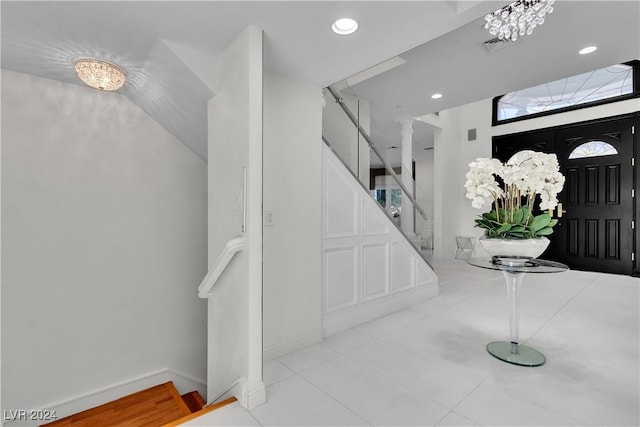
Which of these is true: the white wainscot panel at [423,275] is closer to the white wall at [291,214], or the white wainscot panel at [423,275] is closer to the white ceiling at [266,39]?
the white wall at [291,214]

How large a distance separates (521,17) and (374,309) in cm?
292

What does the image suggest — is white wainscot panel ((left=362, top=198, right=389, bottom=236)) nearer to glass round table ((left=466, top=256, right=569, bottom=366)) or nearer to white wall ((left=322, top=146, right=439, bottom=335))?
white wall ((left=322, top=146, right=439, bottom=335))

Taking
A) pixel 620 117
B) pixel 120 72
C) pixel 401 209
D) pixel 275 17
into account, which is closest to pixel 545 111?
pixel 620 117

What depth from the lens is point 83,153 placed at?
8.03 feet

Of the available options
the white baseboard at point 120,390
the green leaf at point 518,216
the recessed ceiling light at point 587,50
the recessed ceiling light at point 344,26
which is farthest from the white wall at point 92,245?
the recessed ceiling light at point 587,50

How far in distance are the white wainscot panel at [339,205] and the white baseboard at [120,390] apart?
2.09 metres

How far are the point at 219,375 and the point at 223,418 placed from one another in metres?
0.51

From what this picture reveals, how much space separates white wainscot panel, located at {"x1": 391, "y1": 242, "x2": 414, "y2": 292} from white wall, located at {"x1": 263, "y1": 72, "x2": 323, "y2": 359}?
125 centimetres

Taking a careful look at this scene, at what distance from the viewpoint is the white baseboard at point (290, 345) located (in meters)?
2.34

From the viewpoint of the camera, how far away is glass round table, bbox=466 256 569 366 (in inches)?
87.6

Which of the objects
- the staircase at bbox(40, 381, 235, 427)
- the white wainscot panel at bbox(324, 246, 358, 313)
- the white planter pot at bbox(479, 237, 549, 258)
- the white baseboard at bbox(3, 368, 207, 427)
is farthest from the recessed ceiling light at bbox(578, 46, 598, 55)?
the white baseboard at bbox(3, 368, 207, 427)

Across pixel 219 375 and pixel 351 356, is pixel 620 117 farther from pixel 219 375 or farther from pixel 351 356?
pixel 219 375

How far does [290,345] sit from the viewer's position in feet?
8.07

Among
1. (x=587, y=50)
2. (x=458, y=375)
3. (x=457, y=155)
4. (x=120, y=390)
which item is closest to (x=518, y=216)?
(x=458, y=375)
